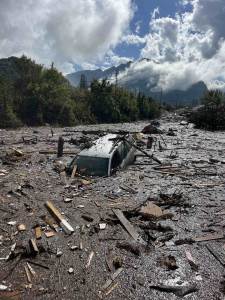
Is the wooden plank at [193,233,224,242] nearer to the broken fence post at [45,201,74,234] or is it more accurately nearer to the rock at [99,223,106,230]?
the rock at [99,223,106,230]

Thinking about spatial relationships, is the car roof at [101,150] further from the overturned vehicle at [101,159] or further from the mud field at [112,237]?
the mud field at [112,237]

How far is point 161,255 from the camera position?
22.2ft

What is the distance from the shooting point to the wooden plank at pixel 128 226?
7.41m

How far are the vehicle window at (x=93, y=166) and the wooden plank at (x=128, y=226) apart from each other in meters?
3.07

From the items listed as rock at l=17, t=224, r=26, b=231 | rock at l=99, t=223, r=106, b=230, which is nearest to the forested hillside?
rock at l=17, t=224, r=26, b=231

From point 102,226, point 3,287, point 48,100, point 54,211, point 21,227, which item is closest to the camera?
point 3,287

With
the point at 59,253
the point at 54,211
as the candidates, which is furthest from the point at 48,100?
the point at 59,253

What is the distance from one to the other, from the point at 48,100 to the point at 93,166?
35216 millimetres

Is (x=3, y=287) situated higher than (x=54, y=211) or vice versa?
(x=54, y=211)

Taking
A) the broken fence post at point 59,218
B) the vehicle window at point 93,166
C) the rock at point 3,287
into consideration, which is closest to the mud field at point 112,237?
the rock at point 3,287

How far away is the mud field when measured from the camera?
572 centimetres

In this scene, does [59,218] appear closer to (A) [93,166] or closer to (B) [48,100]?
(A) [93,166]

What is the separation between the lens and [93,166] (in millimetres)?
11961

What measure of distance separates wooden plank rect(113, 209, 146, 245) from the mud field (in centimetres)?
7
